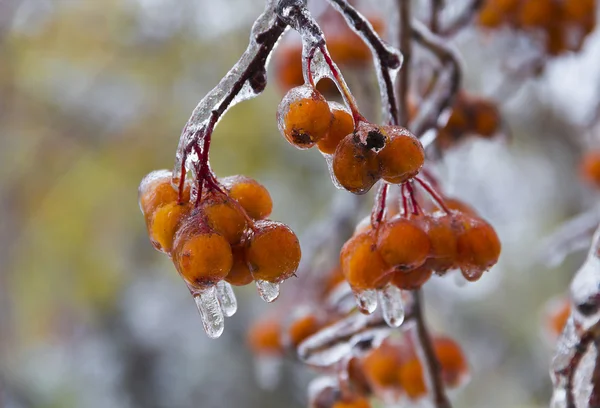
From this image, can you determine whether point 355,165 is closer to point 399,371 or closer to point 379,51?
point 379,51

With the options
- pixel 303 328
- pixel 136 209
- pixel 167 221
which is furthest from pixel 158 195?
pixel 136 209

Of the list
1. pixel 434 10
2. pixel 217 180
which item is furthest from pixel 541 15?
pixel 217 180

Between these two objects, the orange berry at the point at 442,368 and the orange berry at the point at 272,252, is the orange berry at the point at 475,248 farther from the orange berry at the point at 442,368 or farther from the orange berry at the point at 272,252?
the orange berry at the point at 442,368

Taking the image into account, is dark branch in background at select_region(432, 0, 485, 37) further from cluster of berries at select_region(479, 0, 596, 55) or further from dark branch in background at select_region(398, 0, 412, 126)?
dark branch in background at select_region(398, 0, 412, 126)

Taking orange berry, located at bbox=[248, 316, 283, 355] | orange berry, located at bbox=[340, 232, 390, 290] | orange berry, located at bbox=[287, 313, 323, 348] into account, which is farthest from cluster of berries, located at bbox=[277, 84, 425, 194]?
orange berry, located at bbox=[248, 316, 283, 355]

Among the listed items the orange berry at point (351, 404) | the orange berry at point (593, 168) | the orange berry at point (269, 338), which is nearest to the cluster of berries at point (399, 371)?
the orange berry at point (351, 404)

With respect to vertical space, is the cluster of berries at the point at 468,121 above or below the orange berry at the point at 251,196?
below

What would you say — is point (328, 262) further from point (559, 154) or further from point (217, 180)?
point (559, 154)
